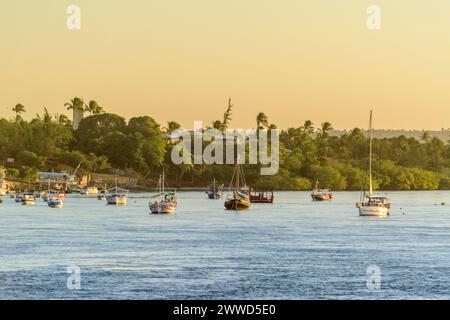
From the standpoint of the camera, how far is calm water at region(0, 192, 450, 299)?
6050cm

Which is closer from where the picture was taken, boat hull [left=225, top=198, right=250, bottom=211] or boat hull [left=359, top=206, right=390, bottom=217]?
boat hull [left=359, top=206, right=390, bottom=217]

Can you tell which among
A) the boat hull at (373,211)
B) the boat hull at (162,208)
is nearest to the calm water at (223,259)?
the boat hull at (373,211)

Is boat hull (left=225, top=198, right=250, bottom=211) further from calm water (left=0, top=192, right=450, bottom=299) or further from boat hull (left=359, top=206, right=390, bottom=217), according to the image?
calm water (left=0, top=192, right=450, bottom=299)

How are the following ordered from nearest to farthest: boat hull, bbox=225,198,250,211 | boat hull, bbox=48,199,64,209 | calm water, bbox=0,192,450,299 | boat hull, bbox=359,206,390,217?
calm water, bbox=0,192,450,299, boat hull, bbox=359,206,390,217, boat hull, bbox=225,198,250,211, boat hull, bbox=48,199,64,209

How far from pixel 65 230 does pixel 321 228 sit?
30121 mm

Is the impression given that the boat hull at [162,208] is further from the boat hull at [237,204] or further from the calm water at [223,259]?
the calm water at [223,259]

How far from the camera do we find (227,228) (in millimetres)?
121562

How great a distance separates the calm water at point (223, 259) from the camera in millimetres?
60500

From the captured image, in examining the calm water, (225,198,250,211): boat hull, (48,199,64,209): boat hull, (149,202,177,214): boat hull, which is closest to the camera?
the calm water

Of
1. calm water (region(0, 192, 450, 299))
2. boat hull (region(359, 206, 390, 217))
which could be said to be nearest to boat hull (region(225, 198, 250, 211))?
boat hull (region(359, 206, 390, 217))

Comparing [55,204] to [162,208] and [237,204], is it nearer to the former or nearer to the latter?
[162,208]

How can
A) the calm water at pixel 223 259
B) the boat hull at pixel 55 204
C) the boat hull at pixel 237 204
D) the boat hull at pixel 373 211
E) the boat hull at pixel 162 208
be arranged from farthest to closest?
the boat hull at pixel 55 204 → the boat hull at pixel 237 204 → the boat hull at pixel 162 208 → the boat hull at pixel 373 211 → the calm water at pixel 223 259

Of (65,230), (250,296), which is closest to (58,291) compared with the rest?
(250,296)

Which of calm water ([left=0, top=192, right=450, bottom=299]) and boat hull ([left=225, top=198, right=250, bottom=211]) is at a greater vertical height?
boat hull ([left=225, top=198, right=250, bottom=211])
